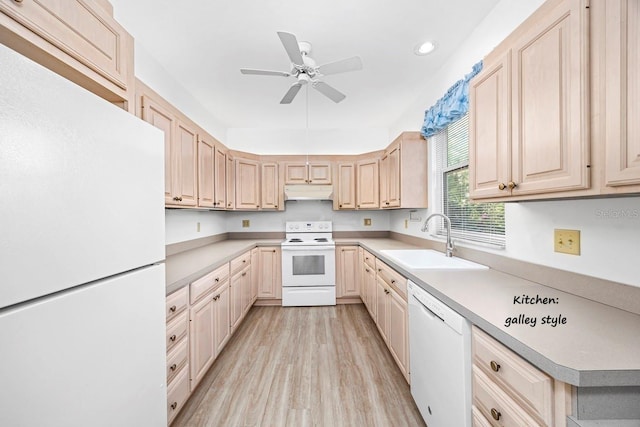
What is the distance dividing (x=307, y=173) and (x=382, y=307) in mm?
2146

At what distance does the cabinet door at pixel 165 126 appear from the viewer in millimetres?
1614

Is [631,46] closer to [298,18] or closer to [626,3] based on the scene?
[626,3]

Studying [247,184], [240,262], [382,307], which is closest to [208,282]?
[240,262]

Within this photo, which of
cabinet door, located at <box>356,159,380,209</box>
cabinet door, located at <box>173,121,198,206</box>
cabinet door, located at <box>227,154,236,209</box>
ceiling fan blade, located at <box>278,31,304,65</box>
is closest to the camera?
ceiling fan blade, located at <box>278,31,304,65</box>

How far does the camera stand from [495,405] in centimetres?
87

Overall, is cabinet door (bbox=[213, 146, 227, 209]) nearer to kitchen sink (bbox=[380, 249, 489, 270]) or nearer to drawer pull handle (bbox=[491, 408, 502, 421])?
kitchen sink (bbox=[380, 249, 489, 270])

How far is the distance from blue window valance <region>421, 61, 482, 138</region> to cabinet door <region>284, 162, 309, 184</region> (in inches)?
68.9

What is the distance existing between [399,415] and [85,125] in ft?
6.94

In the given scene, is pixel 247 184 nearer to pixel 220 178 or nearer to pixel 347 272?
pixel 220 178

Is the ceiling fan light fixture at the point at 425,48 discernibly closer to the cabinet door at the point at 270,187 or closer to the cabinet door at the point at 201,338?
the cabinet door at the point at 270,187

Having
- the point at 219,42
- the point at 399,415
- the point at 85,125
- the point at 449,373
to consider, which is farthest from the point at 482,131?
the point at 219,42

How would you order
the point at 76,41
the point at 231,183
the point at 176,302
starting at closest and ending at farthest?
the point at 76,41 < the point at 176,302 < the point at 231,183

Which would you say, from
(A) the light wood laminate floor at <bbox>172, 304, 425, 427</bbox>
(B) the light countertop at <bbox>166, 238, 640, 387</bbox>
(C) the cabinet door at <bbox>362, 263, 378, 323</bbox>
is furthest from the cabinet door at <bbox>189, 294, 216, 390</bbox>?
(C) the cabinet door at <bbox>362, 263, 378, 323</bbox>

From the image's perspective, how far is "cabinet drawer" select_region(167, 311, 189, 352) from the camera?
141 centimetres
